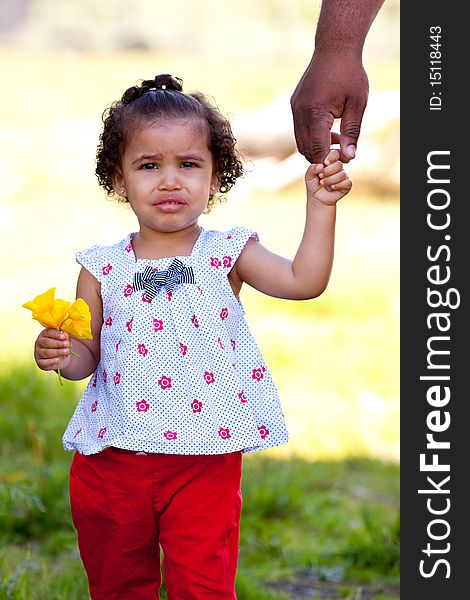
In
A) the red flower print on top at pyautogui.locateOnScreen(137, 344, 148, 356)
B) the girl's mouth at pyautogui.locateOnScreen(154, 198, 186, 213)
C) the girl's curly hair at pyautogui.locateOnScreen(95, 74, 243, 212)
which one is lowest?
the red flower print on top at pyautogui.locateOnScreen(137, 344, 148, 356)

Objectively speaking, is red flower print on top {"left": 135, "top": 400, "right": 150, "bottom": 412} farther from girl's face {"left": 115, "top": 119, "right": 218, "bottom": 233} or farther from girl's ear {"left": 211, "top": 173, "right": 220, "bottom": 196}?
girl's ear {"left": 211, "top": 173, "right": 220, "bottom": 196}

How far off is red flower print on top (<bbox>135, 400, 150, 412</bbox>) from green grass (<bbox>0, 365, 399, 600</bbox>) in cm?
79

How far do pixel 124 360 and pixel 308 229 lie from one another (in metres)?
0.53

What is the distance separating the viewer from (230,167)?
2.72 meters

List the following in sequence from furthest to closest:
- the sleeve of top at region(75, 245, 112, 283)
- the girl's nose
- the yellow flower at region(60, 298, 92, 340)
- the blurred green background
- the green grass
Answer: the blurred green background, the green grass, the sleeve of top at region(75, 245, 112, 283), the girl's nose, the yellow flower at region(60, 298, 92, 340)

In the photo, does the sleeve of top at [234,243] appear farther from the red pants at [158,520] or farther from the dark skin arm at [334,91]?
the red pants at [158,520]

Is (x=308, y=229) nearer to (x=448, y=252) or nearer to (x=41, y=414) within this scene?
(x=448, y=252)

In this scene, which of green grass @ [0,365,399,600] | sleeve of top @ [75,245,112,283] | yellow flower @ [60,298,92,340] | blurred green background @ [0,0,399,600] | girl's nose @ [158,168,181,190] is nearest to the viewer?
yellow flower @ [60,298,92,340]

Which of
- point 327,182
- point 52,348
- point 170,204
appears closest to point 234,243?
point 170,204

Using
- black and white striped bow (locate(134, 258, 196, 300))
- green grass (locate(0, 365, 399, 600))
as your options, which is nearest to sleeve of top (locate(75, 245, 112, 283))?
black and white striped bow (locate(134, 258, 196, 300))

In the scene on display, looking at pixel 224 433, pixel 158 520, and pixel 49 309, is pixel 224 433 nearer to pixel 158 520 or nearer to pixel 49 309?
pixel 158 520

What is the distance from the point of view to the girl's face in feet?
8.32

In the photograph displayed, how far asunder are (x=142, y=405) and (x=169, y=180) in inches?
20.9

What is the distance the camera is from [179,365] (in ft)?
8.18
